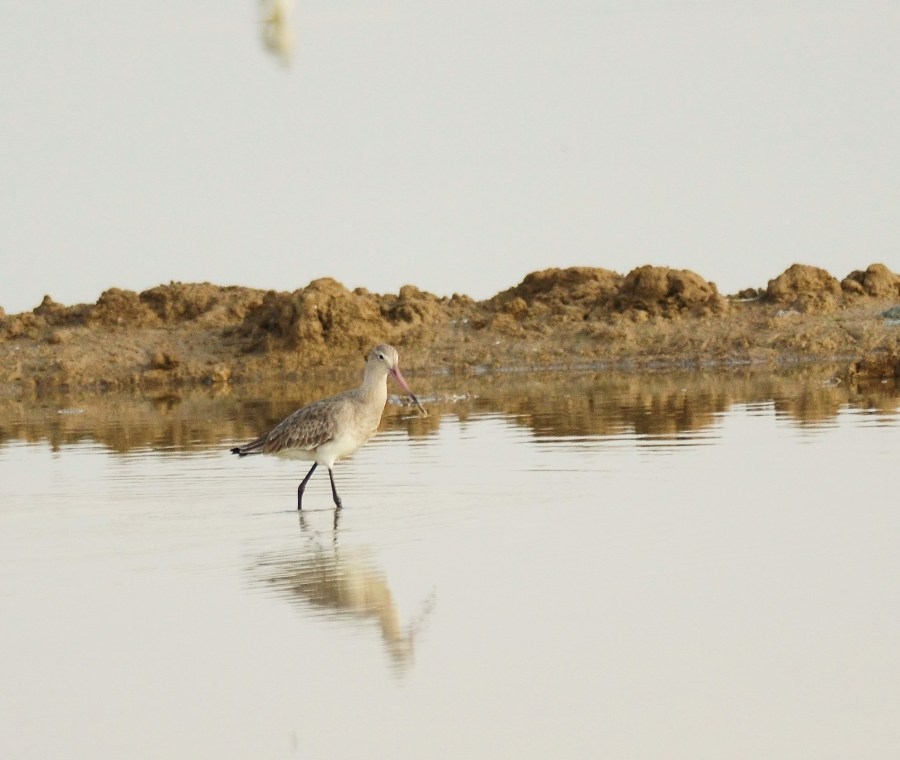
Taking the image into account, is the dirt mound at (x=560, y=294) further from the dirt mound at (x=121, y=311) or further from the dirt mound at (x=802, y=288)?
the dirt mound at (x=121, y=311)

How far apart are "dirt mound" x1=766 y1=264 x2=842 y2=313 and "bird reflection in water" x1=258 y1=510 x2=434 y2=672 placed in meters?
34.4

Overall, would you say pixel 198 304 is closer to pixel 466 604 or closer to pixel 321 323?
pixel 321 323

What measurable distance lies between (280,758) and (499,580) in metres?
3.27

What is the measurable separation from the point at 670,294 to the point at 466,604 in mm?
36664

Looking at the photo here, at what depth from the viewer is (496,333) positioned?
4434cm

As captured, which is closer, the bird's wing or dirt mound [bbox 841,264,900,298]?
the bird's wing

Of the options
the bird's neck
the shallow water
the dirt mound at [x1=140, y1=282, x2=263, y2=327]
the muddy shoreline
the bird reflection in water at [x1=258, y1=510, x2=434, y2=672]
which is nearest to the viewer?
the shallow water

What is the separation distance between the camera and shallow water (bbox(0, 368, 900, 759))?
20.2 ft

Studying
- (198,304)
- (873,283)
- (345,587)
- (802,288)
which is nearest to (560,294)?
(802,288)

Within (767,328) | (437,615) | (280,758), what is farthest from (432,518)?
(767,328)

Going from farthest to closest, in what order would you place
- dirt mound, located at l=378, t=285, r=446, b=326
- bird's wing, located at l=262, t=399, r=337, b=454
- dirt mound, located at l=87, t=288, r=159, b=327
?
dirt mound, located at l=87, t=288, r=159, b=327 < dirt mound, located at l=378, t=285, r=446, b=326 < bird's wing, located at l=262, t=399, r=337, b=454

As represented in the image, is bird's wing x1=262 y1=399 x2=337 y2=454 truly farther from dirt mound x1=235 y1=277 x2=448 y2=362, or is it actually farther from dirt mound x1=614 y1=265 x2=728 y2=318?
dirt mound x1=614 y1=265 x2=728 y2=318

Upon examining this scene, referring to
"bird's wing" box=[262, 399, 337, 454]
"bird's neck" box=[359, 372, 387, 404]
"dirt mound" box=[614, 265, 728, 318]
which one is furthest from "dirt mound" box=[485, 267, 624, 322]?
"bird's wing" box=[262, 399, 337, 454]

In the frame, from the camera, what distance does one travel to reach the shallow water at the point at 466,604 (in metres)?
6.16
